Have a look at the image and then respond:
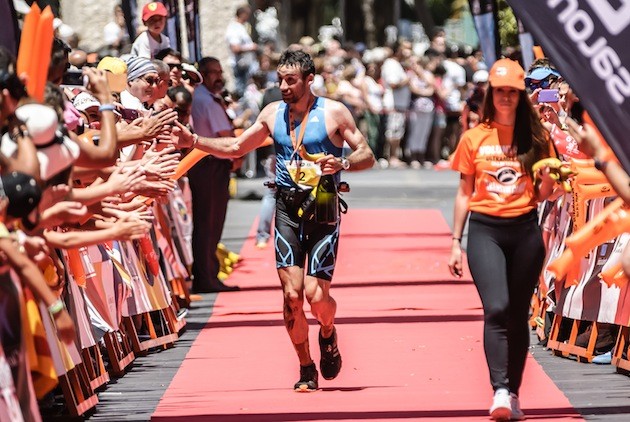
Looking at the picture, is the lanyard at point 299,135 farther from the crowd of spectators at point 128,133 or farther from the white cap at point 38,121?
the white cap at point 38,121

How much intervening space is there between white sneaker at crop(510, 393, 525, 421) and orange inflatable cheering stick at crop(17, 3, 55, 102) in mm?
3185

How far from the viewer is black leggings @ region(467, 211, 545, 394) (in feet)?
29.1

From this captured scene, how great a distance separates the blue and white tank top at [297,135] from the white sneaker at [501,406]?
211 centimetres

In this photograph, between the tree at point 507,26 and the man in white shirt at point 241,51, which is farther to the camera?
the man in white shirt at point 241,51

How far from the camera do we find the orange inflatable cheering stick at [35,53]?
7.63 meters

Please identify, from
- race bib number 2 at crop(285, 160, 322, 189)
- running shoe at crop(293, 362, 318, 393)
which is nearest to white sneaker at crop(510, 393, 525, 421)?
running shoe at crop(293, 362, 318, 393)

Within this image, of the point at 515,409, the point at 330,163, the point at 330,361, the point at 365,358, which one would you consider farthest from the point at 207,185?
the point at 515,409

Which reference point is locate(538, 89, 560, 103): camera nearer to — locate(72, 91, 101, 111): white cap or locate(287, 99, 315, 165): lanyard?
locate(287, 99, 315, 165): lanyard

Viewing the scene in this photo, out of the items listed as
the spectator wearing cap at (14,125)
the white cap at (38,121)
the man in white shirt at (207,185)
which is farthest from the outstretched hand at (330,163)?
the man in white shirt at (207,185)

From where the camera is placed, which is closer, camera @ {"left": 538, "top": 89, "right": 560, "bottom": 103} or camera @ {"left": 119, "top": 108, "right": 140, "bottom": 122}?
camera @ {"left": 119, "top": 108, "right": 140, "bottom": 122}

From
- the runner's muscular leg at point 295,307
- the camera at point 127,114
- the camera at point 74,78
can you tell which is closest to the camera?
the runner's muscular leg at point 295,307

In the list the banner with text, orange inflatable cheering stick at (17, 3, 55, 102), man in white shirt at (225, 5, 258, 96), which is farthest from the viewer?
man in white shirt at (225, 5, 258, 96)

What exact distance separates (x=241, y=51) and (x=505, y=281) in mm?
19324

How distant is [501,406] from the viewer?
8.69m
